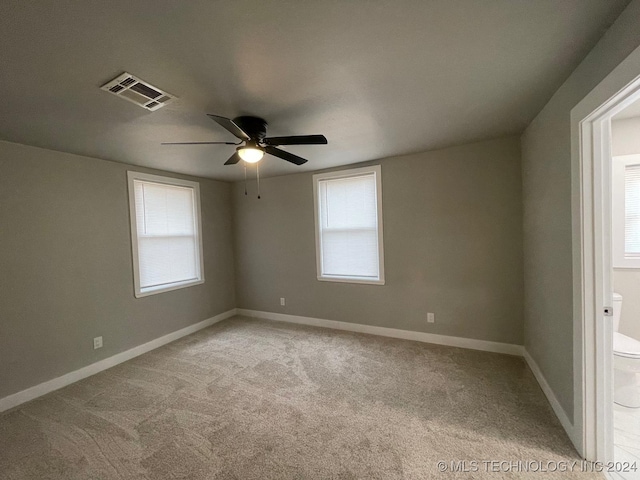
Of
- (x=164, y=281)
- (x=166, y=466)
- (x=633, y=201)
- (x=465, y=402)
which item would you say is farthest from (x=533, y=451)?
(x=164, y=281)

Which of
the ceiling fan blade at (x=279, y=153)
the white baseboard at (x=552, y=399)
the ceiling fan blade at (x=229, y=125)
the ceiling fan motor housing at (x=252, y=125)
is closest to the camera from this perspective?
the ceiling fan blade at (x=229, y=125)

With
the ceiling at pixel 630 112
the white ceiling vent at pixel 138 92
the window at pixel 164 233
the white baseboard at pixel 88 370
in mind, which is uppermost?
the ceiling at pixel 630 112

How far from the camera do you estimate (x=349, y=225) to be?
388 cm

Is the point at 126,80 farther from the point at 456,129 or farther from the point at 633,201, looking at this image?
the point at 633,201

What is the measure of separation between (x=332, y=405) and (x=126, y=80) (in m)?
2.69

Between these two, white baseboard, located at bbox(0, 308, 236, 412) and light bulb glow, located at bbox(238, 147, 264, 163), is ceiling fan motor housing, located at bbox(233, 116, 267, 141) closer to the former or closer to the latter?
light bulb glow, located at bbox(238, 147, 264, 163)

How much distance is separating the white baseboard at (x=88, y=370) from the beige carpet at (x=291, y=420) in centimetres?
13

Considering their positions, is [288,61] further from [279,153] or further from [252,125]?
[279,153]

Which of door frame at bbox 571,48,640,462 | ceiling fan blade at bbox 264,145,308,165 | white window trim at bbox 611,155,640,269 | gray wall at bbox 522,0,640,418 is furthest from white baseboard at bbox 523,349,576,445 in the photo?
ceiling fan blade at bbox 264,145,308,165

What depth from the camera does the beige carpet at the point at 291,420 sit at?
5.43 feet

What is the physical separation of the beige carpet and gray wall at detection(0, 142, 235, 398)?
0.40 meters

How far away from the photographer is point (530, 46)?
4.58 feet

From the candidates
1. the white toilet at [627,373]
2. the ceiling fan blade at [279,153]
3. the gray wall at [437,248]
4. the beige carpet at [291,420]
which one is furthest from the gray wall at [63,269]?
the white toilet at [627,373]

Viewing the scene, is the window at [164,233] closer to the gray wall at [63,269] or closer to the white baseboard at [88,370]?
the gray wall at [63,269]
